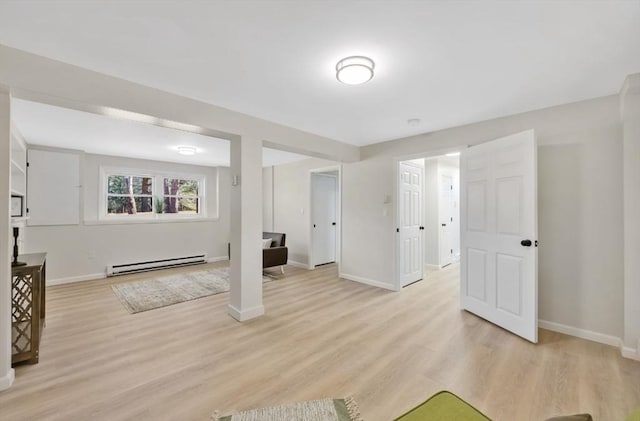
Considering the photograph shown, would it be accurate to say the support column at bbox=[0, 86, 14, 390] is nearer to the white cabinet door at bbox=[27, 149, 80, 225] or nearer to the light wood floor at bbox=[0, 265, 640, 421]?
the light wood floor at bbox=[0, 265, 640, 421]

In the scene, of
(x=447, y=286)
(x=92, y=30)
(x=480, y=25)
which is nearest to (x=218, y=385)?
(x=92, y=30)

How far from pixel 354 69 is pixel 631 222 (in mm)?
2662

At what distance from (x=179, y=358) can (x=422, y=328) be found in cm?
236

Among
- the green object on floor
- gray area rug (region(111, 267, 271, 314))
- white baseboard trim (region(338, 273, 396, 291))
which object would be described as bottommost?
gray area rug (region(111, 267, 271, 314))

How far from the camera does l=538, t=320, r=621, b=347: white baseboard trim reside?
2410mm

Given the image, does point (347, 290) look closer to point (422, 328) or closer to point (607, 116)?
point (422, 328)

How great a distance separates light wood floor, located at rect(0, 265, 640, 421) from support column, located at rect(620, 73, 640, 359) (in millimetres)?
258

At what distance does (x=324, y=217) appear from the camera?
5957mm

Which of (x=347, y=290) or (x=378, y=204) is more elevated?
(x=378, y=204)

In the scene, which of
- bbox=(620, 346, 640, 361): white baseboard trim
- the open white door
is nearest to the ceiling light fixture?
the open white door

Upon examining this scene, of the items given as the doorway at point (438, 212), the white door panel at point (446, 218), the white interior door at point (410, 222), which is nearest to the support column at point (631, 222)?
the white interior door at point (410, 222)

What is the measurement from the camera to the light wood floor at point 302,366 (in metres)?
1.71

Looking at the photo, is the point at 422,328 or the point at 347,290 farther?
the point at 347,290

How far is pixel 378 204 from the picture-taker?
4.28 meters
